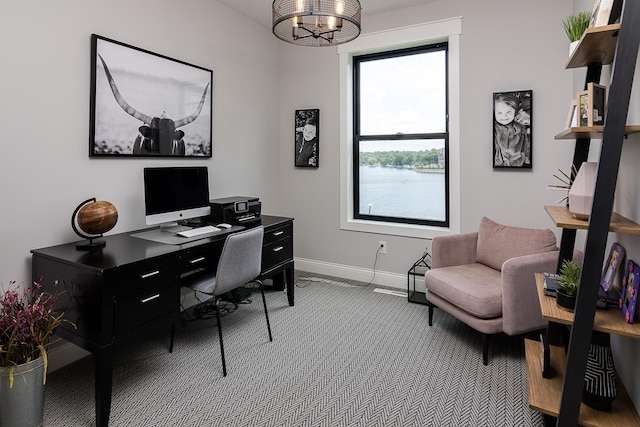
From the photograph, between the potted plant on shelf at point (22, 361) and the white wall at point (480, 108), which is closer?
the potted plant on shelf at point (22, 361)

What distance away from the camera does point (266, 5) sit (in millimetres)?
3523

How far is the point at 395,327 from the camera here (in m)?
2.95

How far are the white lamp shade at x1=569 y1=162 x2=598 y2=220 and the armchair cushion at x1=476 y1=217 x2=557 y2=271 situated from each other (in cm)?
109

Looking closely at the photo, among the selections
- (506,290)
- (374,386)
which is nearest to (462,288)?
(506,290)

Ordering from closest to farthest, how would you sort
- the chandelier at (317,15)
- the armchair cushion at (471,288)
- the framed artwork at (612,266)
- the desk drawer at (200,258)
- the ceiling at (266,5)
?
the framed artwork at (612,266) → the chandelier at (317,15) → the desk drawer at (200,258) → the armchair cushion at (471,288) → the ceiling at (266,5)

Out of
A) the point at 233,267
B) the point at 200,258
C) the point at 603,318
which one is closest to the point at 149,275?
the point at 200,258

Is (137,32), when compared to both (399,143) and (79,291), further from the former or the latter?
(399,143)

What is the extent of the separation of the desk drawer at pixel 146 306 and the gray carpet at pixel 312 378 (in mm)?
459

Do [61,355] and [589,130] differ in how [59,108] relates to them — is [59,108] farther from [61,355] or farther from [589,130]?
[589,130]

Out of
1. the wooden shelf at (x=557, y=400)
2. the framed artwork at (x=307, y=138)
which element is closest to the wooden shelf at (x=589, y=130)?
the wooden shelf at (x=557, y=400)

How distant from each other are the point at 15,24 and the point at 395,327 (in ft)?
10.3

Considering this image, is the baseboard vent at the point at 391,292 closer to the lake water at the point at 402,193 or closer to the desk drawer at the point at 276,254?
the lake water at the point at 402,193

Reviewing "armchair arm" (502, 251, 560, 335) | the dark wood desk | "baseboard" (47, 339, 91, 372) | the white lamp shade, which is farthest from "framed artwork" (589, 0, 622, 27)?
"baseboard" (47, 339, 91, 372)

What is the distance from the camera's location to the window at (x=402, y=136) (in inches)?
145
